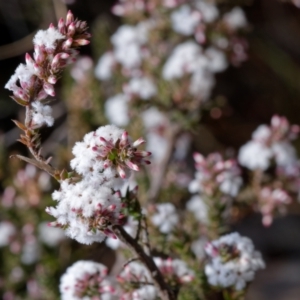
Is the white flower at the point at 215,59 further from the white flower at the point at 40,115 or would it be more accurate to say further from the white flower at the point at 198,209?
the white flower at the point at 40,115

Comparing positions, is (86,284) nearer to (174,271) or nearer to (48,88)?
(174,271)

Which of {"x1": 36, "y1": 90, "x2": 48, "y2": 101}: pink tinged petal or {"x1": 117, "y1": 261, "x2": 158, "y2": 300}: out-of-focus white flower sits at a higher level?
{"x1": 36, "y1": 90, "x2": 48, "y2": 101}: pink tinged petal

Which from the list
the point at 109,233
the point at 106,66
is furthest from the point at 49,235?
the point at 109,233

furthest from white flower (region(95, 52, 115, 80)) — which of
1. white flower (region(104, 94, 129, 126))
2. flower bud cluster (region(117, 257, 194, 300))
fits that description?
flower bud cluster (region(117, 257, 194, 300))

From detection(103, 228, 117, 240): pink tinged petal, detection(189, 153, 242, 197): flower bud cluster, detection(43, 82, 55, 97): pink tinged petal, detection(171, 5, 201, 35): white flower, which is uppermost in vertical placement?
detection(171, 5, 201, 35): white flower

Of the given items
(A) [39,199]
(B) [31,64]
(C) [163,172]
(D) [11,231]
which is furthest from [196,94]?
(B) [31,64]

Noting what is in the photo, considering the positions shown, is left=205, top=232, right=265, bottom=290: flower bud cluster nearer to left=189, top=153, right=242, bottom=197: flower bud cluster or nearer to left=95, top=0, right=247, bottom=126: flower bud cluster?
left=189, top=153, right=242, bottom=197: flower bud cluster

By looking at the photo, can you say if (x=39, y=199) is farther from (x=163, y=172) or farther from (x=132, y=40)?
(x=132, y=40)

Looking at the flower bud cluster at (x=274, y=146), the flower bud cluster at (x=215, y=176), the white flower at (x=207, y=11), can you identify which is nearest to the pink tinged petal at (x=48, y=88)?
the flower bud cluster at (x=215, y=176)
